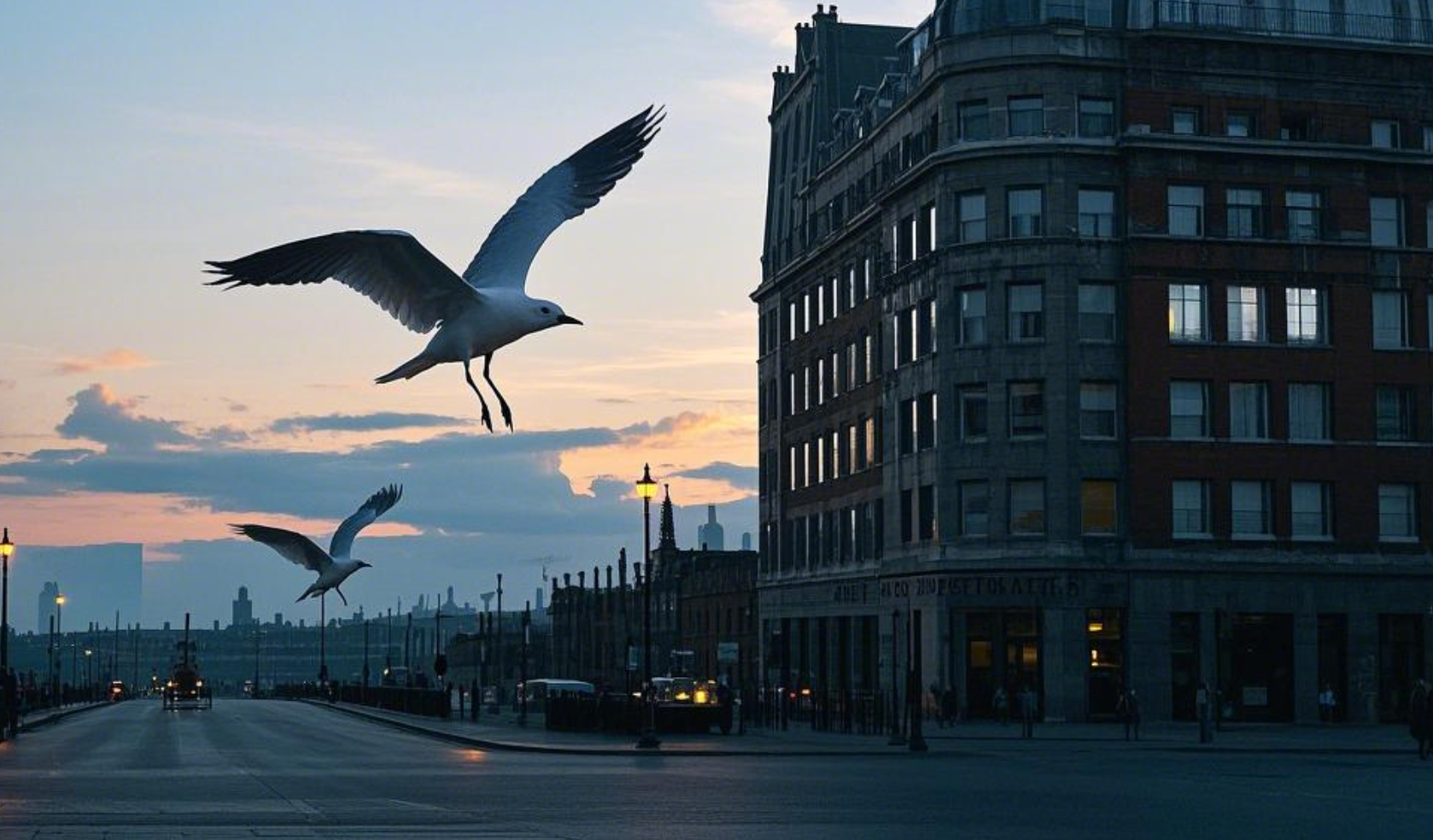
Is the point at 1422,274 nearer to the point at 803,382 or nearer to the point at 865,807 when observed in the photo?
the point at 803,382

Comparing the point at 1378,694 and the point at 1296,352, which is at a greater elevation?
the point at 1296,352

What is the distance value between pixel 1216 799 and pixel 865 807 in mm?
6031

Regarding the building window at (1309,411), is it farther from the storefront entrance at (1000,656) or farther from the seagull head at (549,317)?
the seagull head at (549,317)

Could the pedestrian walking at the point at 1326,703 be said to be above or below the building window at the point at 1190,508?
below

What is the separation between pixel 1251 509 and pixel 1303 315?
7.31m

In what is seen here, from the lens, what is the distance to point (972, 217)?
76.1 meters

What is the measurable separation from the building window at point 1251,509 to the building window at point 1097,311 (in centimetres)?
717

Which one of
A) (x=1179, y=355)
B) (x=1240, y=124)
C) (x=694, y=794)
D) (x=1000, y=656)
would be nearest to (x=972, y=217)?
(x=1179, y=355)

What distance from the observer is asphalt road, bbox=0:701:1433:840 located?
2525cm

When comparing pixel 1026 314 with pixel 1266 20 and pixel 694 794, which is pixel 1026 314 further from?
pixel 694 794

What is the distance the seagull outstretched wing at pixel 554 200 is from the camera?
18.3m

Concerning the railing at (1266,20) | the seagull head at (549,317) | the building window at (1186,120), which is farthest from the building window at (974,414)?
the seagull head at (549,317)

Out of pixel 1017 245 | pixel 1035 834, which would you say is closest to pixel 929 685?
pixel 1017 245

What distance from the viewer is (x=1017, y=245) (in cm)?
7462
